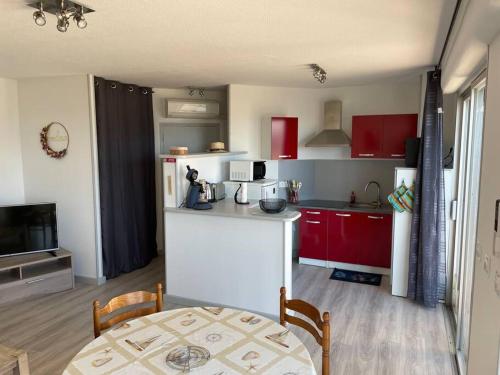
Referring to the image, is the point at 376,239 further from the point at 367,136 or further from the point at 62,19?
the point at 62,19

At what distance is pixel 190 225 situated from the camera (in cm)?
384

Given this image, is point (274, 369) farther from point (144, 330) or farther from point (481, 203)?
point (481, 203)

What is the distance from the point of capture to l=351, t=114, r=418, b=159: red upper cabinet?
455cm

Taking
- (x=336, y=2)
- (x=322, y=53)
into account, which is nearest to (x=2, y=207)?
(x=322, y=53)

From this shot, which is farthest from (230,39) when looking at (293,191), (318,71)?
(293,191)

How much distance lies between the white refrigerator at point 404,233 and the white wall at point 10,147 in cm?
436

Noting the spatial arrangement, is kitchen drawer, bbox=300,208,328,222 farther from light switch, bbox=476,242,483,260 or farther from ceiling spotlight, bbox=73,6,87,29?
ceiling spotlight, bbox=73,6,87,29

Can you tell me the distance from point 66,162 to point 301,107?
3063mm

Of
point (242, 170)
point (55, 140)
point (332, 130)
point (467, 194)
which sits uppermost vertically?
point (332, 130)

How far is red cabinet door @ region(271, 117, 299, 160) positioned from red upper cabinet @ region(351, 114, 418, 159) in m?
0.78

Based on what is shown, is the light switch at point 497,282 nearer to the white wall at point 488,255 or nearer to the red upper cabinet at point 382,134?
the white wall at point 488,255

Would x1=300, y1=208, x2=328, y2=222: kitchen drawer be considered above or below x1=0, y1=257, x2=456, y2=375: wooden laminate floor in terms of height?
above

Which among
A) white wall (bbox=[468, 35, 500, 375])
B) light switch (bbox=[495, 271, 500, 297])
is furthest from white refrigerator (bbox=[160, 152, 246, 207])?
light switch (bbox=[495, 271, 500, 297])

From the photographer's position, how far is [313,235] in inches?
201
